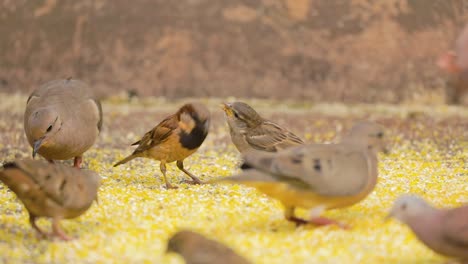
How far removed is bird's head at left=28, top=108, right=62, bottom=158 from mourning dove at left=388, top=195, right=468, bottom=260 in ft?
10.8

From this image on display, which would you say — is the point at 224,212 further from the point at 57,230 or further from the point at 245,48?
the point at 245,48

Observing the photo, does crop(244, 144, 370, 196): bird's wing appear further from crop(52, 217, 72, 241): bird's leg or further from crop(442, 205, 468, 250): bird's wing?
crop(52, 217, 72, 241): bird's leg

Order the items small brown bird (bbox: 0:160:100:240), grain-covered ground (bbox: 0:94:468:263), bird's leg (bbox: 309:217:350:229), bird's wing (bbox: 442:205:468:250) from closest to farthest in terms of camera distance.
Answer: bird's wing (bbox: 442:205:468:250)
grain-covered ground (bbox: 0:94:468:263)
small brown bird (bbox: 0:160:100:240)
bird's leg (bbox: 309:217:350:229)

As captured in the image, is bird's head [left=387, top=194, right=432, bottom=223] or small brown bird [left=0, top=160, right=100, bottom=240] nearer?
bird's head [left=387, top=194, right=432, bottom=223]

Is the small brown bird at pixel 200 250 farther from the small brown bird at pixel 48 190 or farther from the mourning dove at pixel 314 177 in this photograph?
the small brown bird at pixel 48 190

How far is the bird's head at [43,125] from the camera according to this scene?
6.31m

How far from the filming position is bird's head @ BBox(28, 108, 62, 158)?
6309 mm

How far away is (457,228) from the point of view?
369 centimetres

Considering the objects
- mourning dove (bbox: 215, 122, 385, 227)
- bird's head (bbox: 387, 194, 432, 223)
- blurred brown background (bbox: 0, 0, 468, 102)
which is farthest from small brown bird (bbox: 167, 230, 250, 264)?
blurred brown background (bbox: 0, 0, 468, 102)

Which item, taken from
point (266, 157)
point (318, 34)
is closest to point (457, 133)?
point (318, 34)

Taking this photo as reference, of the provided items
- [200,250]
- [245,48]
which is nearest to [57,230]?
[200,250]

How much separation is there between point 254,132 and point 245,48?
6.28 metres

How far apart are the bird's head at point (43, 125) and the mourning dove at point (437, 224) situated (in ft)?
10.8

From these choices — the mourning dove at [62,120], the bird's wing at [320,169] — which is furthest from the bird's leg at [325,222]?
the mourning dove at [62,120]
